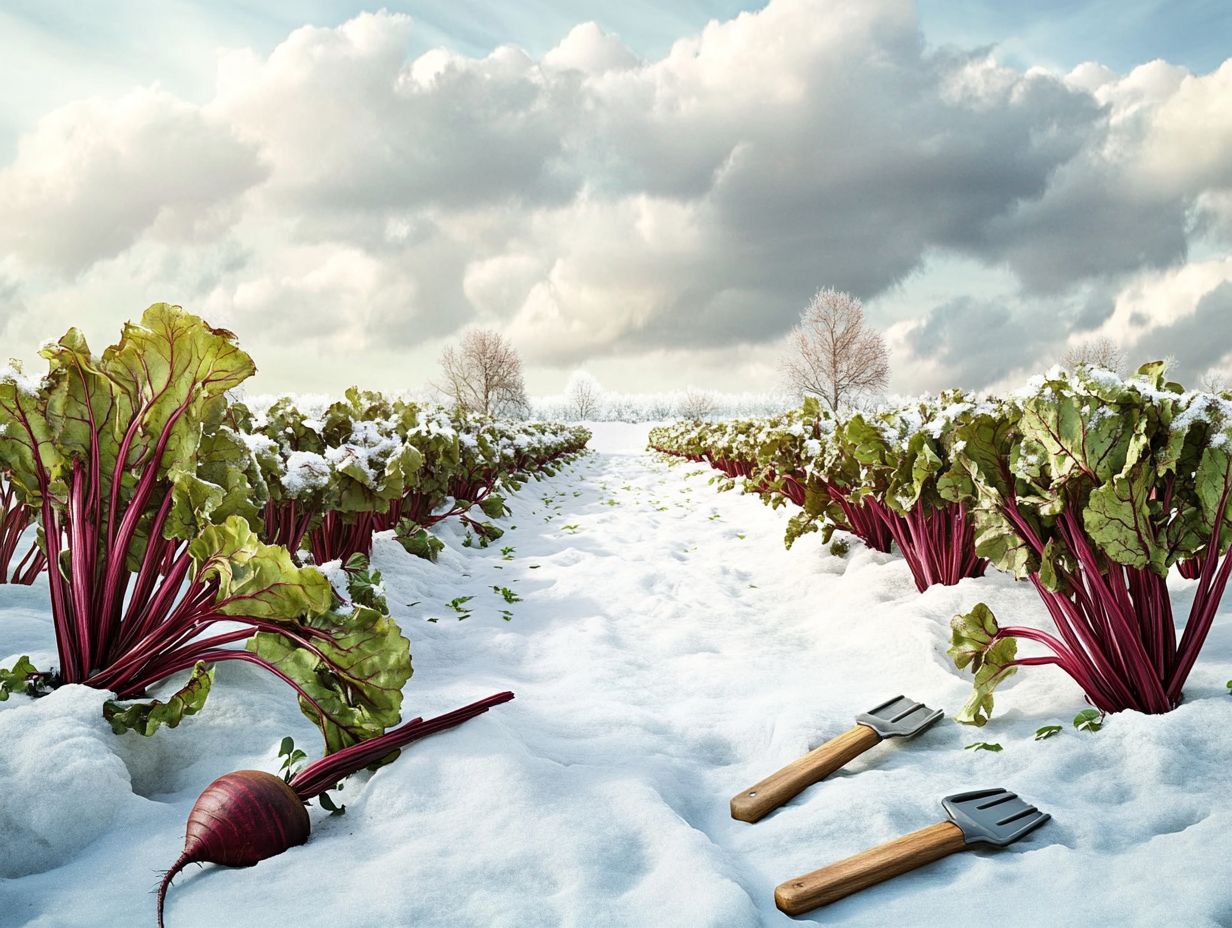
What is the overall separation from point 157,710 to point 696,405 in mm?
83256

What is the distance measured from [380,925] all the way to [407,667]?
73cm

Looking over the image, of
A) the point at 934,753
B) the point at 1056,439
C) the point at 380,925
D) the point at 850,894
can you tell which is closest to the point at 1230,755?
the point at 934,753

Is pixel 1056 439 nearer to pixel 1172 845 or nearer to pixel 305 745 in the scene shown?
pixel 1172 845

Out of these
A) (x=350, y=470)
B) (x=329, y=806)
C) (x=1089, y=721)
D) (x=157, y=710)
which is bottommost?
(x=1089, y=721)

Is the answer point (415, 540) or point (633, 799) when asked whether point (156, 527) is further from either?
point (415, 540)

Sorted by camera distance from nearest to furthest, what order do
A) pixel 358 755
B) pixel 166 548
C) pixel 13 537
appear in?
pixel 358 755 < pixel 166 548 < pixel 13 537

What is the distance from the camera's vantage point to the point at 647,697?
9.76 feet

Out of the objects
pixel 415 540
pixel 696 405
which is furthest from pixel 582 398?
pixel 415 540

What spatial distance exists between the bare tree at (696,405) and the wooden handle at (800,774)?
255ft

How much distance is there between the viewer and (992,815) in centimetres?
182

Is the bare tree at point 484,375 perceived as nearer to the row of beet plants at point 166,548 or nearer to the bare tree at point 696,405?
the bare tree at point 696,405

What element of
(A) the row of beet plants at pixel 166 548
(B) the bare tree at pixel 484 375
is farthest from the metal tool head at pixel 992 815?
(B) the bare tree at pixel 484 375

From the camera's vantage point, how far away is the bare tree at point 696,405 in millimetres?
83000

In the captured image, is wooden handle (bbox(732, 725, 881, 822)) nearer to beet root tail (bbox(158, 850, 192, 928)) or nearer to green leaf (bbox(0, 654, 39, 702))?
beet root tail (bbox(158, 850, 192, 928))
